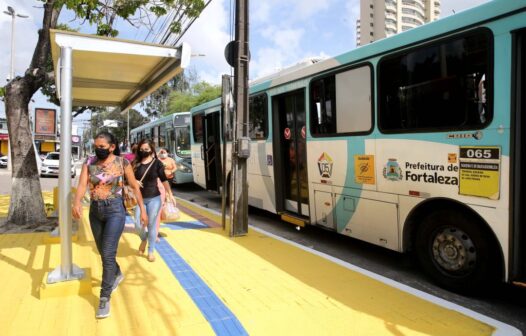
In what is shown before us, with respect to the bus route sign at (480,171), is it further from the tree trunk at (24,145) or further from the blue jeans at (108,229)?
the tree trunk at (24,145)

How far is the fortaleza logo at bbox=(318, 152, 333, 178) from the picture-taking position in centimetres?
645

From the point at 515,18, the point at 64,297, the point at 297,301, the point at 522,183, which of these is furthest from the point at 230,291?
the point at 515,18

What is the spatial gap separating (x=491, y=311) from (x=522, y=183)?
134 cm

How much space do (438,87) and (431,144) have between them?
0.63 m

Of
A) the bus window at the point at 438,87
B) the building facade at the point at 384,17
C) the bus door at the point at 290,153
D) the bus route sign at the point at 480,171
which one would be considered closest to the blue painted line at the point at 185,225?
the bus door at the point at 290,153

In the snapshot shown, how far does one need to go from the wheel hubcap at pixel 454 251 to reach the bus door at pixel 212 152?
7.09 metres

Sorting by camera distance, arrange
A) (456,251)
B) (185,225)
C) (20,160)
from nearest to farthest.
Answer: (456,251) < (20,160) < (185,225)

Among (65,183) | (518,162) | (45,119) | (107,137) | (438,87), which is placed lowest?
(65,183)

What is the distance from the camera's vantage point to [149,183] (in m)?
5.74

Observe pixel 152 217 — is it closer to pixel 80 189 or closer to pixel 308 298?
pixel 80 189

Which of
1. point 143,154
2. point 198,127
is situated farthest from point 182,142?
point 143,154

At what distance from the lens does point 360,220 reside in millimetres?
5840

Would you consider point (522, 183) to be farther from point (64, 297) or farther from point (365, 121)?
point (64, 297)

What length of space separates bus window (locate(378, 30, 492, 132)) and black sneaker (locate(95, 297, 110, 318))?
12.3ft
